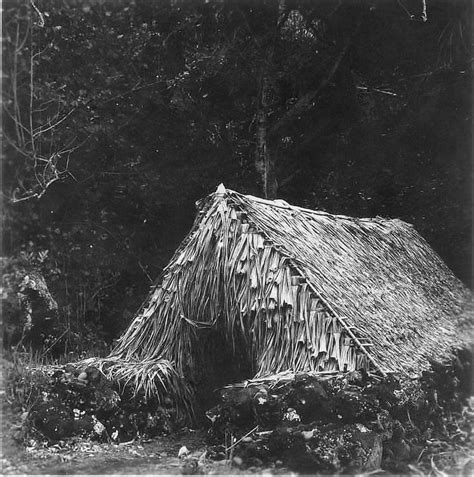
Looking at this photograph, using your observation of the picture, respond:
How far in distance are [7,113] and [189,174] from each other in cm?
587

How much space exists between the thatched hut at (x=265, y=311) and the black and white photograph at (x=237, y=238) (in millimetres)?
23

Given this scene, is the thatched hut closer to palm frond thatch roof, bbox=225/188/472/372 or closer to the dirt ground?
palm frond thatch roof, bbox=225/188/472/372

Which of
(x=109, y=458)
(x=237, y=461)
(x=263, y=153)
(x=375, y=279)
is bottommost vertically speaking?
(x=109, y=458)

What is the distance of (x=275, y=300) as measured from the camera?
5898 millimetres

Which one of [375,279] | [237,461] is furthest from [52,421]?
[375,279]

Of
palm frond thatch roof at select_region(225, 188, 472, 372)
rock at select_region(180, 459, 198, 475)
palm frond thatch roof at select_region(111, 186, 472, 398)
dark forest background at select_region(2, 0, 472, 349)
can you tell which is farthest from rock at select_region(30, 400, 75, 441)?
dark forest background at select_region(2, 0, 472, 349)

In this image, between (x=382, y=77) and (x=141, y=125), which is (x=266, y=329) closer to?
(x=141, y=125)

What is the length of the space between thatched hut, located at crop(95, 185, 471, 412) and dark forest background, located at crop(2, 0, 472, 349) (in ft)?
16.3

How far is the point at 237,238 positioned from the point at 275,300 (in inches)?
29.3

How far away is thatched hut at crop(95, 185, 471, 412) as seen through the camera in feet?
18.6

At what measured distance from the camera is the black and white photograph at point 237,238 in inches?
209

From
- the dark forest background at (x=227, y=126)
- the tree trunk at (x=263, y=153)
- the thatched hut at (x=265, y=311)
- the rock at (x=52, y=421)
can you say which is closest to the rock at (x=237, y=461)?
the thatched hut at (x=265, y=311)

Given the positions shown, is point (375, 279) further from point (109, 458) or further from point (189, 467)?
point (109, 458)

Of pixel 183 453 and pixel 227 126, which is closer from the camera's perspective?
pixel 183 453
